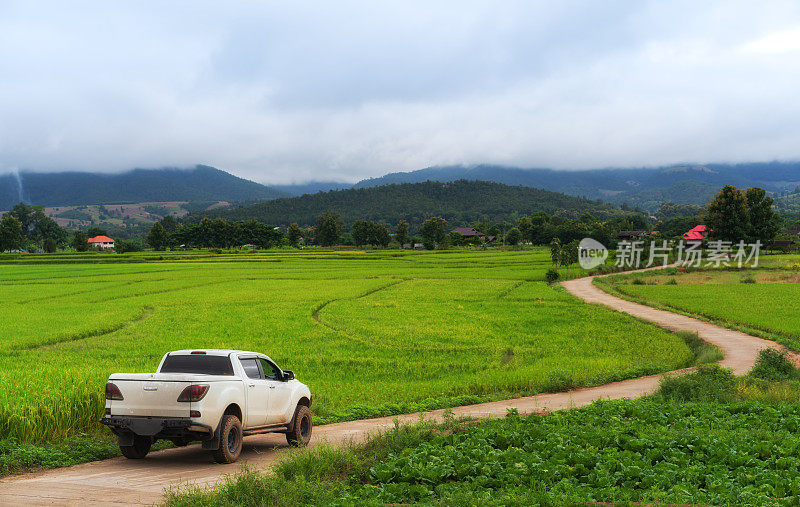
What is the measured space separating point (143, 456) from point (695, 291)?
2106 inches

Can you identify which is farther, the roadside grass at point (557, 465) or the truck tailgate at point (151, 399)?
the truck tailgate at point (151, 399)

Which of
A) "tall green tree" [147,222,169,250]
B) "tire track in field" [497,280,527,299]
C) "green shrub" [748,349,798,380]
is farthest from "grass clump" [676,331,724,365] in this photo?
"tall green tree" [147,222,169,250]

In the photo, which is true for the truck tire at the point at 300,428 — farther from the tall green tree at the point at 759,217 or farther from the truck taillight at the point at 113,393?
the tall green tree at the point at 759,217

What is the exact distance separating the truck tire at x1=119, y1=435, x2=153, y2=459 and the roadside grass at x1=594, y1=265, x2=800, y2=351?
2819cm

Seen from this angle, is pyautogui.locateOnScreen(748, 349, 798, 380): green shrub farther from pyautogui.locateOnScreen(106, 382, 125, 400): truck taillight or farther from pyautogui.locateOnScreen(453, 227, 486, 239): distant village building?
pyautogui.locateOnScreen(453, 227, 486, 239): distant village building

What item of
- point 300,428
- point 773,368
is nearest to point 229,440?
point 300,428

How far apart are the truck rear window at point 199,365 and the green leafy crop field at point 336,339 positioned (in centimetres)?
268

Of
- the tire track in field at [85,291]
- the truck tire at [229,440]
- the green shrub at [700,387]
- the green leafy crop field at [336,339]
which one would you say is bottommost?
the tire track in field at [85,291]

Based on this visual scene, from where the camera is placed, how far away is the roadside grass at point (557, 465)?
7.94 metres

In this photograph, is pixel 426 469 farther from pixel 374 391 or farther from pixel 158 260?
pixel 158 260

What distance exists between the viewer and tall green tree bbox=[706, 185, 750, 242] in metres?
88.4

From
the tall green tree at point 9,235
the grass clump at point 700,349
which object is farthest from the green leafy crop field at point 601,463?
the tall green tree at point 9,235

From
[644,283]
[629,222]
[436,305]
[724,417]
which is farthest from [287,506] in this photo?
[629,222]

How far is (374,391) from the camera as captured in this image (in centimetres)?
1892
